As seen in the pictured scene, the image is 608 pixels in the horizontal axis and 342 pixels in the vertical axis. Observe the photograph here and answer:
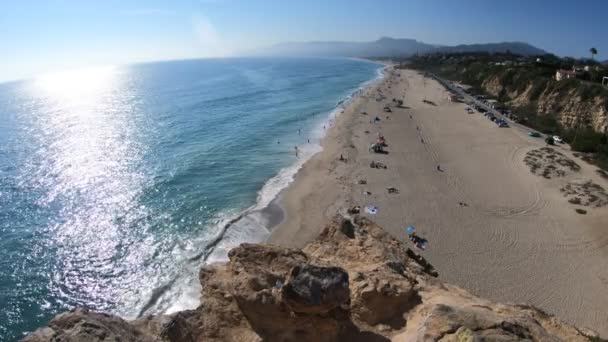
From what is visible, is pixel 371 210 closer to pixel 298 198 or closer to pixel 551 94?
pixel 298 198

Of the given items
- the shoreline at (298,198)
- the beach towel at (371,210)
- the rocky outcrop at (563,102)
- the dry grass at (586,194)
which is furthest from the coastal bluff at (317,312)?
the rocky outcrop at (563,102)

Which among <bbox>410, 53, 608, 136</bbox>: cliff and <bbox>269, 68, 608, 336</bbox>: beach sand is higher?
<bbox>410, 53, 608, 136</bbox>: cliff

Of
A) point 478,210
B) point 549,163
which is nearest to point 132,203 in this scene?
point 478,210

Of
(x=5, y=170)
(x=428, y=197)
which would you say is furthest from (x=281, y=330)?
(x=5, y=170)

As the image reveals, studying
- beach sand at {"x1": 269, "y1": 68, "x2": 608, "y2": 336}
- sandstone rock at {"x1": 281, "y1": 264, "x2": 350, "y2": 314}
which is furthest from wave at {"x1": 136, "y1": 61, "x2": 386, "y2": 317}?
sandstone rock at {"x1": 281, "y1": 264, "x2": 350, "y2": 314}

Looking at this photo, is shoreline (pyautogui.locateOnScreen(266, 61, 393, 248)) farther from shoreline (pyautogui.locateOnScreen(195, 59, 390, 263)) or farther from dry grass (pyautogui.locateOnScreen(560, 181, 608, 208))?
dry grass (pyautogui.locateOnScreen(560, 181, 608, 208))
